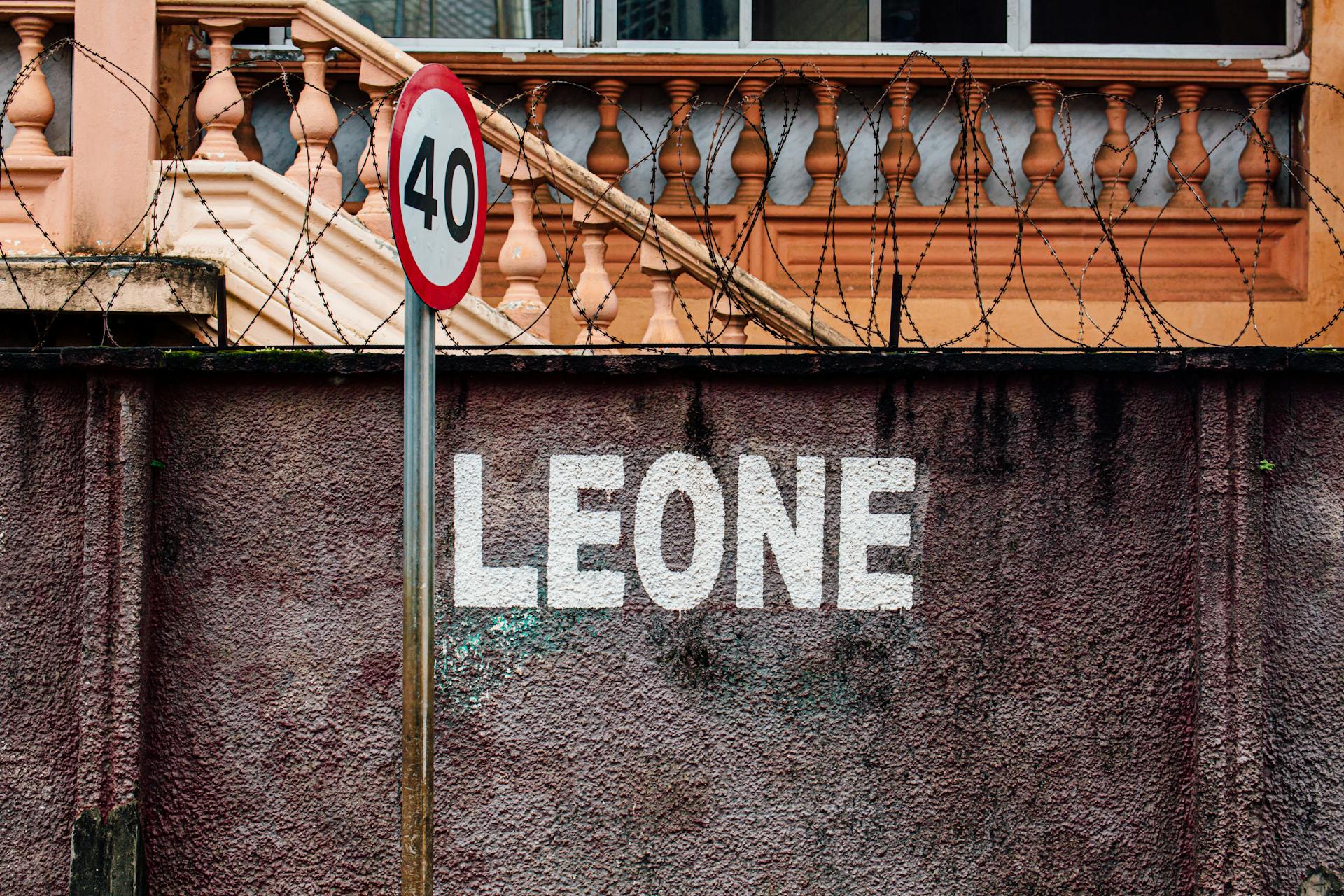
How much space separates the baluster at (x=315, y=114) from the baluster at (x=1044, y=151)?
3.59 meters

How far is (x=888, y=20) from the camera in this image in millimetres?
7484

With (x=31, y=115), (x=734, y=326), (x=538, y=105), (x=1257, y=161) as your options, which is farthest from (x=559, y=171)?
(x=1257, y=161)

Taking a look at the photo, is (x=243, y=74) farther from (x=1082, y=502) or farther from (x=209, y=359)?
(x=1082, y=502)

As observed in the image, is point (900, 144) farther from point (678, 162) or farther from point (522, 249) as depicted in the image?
A: point (522, 249)

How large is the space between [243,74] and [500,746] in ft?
14.1

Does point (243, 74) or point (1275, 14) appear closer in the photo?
point (243, 74)

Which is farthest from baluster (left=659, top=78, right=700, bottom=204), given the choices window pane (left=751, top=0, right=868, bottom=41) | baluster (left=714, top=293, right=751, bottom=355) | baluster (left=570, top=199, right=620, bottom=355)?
baluster (left=714, top=293, right=751, bottom=355)

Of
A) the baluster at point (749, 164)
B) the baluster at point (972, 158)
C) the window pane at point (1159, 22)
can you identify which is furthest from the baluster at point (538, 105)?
the window pane at point (1159, 22)

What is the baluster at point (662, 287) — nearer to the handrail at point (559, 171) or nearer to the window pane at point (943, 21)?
the handrail at point (559, 171)

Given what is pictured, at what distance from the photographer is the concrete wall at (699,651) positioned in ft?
13.4

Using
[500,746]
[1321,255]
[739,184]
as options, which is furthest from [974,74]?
[500,746]

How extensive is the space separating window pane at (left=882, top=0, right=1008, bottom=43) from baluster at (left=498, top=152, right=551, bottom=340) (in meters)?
3.16

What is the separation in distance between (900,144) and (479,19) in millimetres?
2470

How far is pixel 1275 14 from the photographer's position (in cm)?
737
